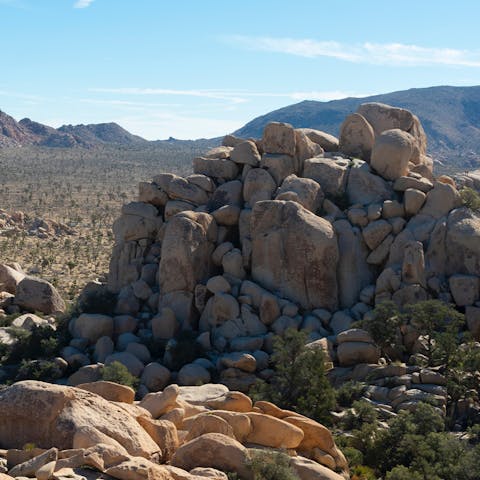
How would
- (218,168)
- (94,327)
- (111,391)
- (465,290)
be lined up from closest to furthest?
(111,391) < (465,290) < (94,327) < (218,168)

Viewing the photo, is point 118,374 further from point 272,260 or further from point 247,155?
point 247,155

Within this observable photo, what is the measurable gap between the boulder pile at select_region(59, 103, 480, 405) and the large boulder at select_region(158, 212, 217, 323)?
59mm

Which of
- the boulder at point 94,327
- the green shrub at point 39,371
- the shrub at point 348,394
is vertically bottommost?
the green shrub at point 39,371

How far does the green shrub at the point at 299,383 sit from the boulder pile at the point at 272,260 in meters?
2.25

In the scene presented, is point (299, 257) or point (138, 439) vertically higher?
point (299, 257)

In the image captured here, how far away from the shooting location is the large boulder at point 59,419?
18078mm

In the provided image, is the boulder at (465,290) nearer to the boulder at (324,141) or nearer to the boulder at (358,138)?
the boulder at (358,138)

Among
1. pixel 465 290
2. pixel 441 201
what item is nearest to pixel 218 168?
pixel 441 201

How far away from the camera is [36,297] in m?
43.0

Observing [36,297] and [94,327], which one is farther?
[36,297]

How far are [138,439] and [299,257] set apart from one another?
19991mm

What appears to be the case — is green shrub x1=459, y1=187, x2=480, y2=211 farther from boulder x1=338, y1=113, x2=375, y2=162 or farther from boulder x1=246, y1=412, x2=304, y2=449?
boulder x1=246, y1=412, x2=304, y2=449

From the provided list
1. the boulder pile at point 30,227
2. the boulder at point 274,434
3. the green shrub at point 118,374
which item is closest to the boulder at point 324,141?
the green shrub at point 118,374

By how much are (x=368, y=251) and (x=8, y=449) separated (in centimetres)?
2396
